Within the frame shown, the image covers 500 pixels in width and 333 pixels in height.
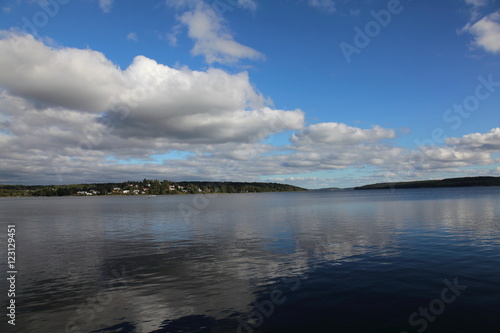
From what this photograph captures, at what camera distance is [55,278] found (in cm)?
2684

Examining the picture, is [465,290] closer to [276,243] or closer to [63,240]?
[276,243]

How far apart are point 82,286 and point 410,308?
24.4 meters

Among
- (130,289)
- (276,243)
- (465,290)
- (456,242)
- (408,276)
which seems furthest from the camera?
(276,243)

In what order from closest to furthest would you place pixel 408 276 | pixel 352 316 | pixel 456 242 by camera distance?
pixel 352 316
pixel 408 276
pixel 456 242

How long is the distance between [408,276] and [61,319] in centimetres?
2554

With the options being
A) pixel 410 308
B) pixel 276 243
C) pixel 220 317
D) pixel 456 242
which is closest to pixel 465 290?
pixel 410 308

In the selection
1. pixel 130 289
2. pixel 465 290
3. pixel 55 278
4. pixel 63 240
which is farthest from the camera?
pixel 63 240

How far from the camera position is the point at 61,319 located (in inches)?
725

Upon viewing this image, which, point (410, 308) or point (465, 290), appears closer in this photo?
point (410, 308)

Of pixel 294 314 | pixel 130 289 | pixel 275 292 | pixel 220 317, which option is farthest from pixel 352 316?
pixel 130 289

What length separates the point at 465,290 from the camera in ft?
70.8

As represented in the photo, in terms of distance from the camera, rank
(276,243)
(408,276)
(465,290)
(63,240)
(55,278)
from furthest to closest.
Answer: (63,240) < (276,243) < (55,278) < (408,276) < (465,290)

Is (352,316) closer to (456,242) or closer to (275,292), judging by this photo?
(275,292)

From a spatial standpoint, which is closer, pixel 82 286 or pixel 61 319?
pixel 61 319
